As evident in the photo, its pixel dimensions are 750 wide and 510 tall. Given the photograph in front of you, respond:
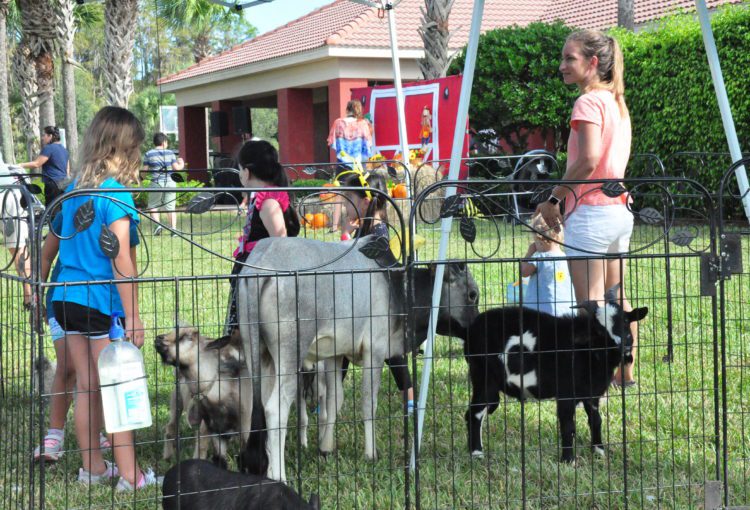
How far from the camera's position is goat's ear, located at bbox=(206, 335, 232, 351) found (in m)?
4.39

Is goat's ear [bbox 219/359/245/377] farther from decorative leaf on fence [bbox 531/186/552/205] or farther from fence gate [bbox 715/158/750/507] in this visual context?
fence gate [bbox 715/158/750/507]

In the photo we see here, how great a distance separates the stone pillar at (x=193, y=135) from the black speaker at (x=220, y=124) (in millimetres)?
3060

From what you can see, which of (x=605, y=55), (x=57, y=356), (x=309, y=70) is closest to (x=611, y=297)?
(x=605, y=55)

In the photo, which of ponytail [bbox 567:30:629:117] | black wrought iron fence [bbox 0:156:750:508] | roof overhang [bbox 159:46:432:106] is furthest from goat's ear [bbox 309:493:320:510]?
roof overhang [bbox 159:46:432:106]

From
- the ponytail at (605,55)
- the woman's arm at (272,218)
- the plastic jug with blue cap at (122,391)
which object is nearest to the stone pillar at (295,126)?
the woman's arm at (272,218)

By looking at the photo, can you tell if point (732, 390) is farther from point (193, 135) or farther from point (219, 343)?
point (193, 135)

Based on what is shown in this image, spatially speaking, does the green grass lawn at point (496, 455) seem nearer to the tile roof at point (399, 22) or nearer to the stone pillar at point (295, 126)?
the tile roof at point (399, 22)

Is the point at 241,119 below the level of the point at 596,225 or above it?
above

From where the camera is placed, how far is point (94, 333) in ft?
13.7

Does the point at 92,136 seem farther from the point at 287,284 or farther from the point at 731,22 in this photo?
the point at 731,22

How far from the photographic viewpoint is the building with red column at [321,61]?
76.0 ft

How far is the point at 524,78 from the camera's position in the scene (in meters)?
18.9

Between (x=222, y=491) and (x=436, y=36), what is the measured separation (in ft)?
49.7

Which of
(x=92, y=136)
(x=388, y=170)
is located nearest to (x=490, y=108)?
(x=388, y=170)
